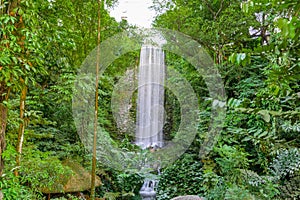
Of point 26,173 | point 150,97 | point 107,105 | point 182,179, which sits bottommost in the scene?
point 182,179

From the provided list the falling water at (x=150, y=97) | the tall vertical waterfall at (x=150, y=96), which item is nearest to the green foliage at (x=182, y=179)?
the falling water at (x=150, y=97)

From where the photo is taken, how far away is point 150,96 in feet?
24.0

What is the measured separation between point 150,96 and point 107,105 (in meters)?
1.62

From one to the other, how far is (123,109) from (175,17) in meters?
3.31

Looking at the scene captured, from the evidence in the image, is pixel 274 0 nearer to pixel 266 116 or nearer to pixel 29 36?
pixel 266 116

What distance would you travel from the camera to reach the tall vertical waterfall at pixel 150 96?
7.00 meters

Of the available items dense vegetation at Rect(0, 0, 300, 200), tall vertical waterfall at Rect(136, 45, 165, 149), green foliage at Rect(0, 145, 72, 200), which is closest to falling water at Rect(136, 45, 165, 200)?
tall vertical waterfall at Rect(136, 45, 165, 149)

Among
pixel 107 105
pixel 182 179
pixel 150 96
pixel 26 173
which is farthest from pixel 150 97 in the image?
pixel 26 173

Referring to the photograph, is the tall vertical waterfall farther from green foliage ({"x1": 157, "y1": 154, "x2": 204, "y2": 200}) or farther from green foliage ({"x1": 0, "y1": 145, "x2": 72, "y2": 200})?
green foliage ({"x1": 0, "y1": 145, "x2": 72, "y2": 200})

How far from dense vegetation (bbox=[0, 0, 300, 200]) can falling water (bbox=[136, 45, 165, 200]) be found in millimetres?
1145

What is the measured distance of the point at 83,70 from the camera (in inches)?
148

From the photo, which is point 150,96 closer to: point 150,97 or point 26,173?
point 150,97

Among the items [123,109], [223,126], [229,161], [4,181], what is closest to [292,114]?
[4,181]

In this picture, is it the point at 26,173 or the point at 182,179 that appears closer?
the point at 26,173
